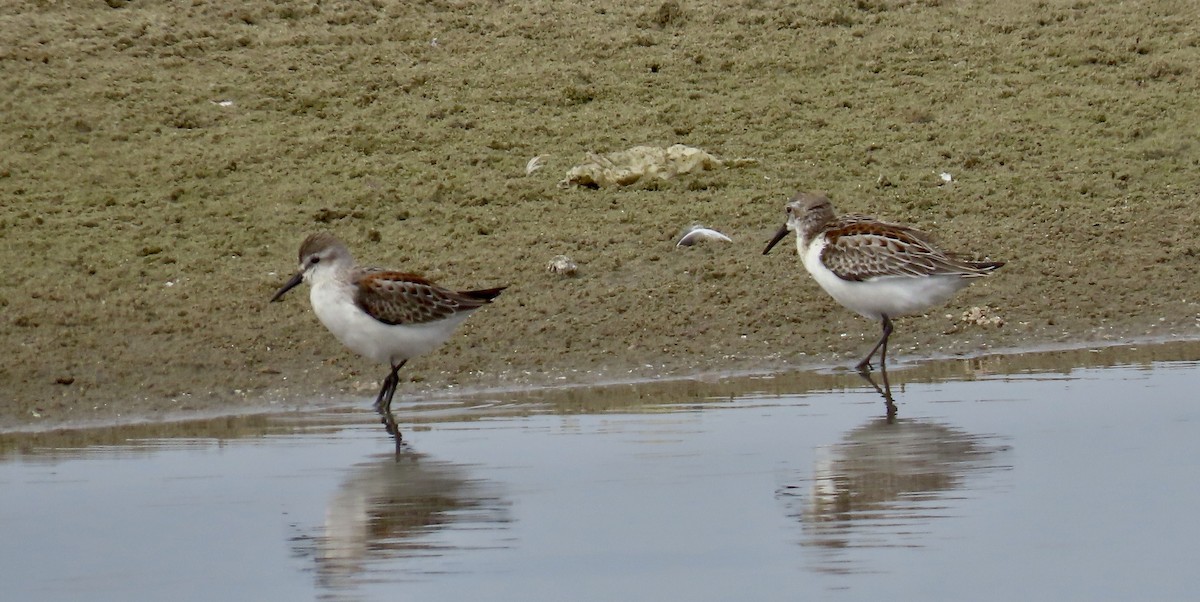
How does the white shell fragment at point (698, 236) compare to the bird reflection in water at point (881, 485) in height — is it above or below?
above

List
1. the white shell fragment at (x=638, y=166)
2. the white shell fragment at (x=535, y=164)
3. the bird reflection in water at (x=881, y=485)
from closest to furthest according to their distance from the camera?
the bird reflection in water at (x=881, y=485) < the white shell fragment at (x=638, y=166) < the white shell fragment at (x=535, y=164)

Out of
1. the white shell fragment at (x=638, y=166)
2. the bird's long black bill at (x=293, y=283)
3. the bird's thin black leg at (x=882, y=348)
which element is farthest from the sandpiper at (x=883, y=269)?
the bird's long black bill at (x=293, y=283)

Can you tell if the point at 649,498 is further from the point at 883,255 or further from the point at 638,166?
the point at 638,166

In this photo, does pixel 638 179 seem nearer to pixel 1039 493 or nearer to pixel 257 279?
pixel 257 279

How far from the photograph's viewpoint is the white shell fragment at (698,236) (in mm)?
10867

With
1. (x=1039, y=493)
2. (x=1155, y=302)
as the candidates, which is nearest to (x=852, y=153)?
(x=1155, y=302)

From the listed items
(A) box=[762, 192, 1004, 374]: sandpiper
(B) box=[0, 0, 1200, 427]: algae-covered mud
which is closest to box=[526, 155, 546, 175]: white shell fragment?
(B) box=[0, 0, 1200, 427]: algae-covered mud

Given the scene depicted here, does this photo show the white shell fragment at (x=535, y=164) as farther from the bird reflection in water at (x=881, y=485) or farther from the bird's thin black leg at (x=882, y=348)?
the bird reflection in water at (x=881, y=485)

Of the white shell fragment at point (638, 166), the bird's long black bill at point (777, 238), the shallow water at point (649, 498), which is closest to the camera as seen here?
the shallow water at point (649, 498)

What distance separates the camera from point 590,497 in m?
6.59

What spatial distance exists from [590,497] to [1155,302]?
5.18 m

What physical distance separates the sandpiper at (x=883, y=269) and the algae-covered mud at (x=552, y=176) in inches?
12.6

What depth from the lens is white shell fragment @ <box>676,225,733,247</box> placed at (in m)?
10.9

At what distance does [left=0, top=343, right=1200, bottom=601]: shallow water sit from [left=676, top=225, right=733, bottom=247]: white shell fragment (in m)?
2.00
